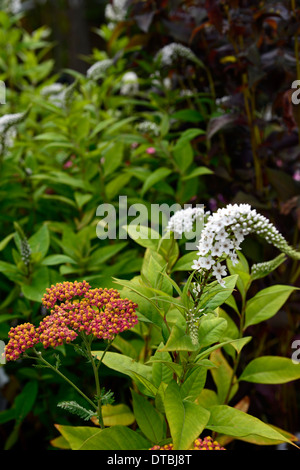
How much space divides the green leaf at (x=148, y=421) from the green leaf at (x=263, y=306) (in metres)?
0.26

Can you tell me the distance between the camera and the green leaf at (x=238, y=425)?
739mm

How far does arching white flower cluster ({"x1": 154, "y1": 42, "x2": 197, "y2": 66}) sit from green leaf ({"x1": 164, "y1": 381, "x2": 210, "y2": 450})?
1.07m

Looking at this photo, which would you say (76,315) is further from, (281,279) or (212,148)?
(212,148)

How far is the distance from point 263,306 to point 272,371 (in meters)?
0.14

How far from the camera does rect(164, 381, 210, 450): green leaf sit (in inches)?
26.8

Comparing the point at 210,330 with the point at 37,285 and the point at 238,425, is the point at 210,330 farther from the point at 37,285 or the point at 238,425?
the point at 37,285

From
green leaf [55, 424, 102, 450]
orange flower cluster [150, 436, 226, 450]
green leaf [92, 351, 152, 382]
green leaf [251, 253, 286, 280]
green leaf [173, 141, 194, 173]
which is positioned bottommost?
orange flower cluster [150, 436, 226, 450]

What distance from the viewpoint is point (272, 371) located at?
101cm

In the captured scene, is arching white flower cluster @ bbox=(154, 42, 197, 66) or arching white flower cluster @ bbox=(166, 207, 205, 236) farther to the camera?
arching white flower cluster @ bbox=(154, 42, 197, 66)

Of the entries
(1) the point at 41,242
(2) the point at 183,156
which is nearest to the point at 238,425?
(1) the point at 41,242

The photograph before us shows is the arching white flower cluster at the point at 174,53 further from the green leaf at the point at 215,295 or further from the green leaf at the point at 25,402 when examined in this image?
the green leaf at the point at 25,402

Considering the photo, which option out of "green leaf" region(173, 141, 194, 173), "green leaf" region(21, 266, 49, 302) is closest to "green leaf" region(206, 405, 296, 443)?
"green leaf" region(21, 266, 49, 302)

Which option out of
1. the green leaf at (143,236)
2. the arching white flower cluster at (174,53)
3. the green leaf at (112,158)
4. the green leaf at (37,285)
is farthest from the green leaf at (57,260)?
the arching white flower cluster at (174,53)

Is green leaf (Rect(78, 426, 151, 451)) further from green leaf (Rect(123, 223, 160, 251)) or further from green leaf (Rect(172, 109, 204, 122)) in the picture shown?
green leaf (Rect(172, 109, 204, 122))
